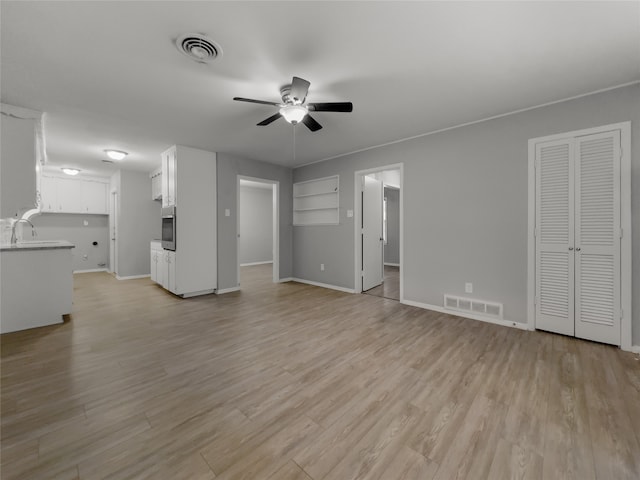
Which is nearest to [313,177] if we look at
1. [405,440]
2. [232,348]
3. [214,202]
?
[214,202]

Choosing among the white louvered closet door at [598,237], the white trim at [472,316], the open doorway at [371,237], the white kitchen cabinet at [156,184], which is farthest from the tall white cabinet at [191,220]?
the white louvered closet door at [598,237]

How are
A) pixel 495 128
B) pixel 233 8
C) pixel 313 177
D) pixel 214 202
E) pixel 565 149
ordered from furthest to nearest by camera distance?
1. pixel 313 177
2. pixel 214 202
3. pixel 495 128
4. pixel 565 149
5. pixel 233 8

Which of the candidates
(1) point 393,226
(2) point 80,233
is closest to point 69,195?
(2) point 80,233

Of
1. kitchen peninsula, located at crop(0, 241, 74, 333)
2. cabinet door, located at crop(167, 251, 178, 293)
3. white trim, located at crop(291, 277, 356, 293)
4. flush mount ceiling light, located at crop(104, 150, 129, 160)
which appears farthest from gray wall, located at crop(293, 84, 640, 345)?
kitchen peninsula, located at crop(0, 241, 74, 333)

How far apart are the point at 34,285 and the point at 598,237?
21.2 feet

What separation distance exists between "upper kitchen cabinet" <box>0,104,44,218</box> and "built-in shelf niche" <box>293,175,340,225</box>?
4119 millimetres

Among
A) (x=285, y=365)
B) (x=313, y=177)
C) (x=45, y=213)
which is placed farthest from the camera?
(x=45, y=213)

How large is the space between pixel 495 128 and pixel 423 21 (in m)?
2.15

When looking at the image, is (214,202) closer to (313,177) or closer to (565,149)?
(313,177)

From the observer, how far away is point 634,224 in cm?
257

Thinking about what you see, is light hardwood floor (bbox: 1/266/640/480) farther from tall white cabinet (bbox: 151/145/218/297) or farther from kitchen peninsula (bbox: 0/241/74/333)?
tall white cabinet (bbox: 151/145/218/297)

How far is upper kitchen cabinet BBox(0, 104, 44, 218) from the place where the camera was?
120 inches

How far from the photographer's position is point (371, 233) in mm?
5223

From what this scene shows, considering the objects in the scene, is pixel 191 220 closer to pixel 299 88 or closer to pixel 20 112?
pixel 20 112
